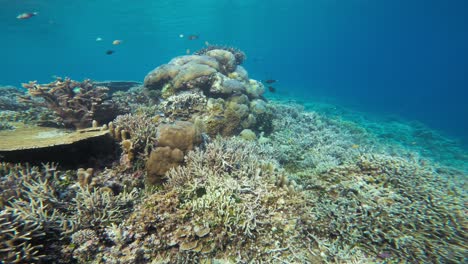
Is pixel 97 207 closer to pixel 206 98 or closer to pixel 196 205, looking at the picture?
pixel 196 205

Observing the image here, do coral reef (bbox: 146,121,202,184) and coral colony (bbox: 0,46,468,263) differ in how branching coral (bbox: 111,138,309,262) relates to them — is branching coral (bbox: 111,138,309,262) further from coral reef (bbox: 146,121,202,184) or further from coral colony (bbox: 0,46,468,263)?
coral reef (bbox: 146,121,202,184)

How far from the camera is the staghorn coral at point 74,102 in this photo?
6.01m

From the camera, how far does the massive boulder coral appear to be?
7.98m

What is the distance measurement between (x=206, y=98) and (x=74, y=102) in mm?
4610

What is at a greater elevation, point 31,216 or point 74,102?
point 74,102

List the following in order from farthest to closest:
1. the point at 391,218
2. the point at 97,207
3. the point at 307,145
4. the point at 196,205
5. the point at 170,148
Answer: the point at 307,145 → the point at 170,148 → the point at 391,218 → the point at 196,205 → the point at 97,207

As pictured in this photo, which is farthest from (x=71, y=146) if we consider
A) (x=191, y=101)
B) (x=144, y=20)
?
(x=144, y=20)

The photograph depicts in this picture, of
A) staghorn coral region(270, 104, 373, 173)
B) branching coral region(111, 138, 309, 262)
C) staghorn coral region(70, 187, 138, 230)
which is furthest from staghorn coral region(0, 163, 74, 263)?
staghorn coral region(270, 104, 373, 173)

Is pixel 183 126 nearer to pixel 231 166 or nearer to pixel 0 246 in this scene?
pixel 231 166

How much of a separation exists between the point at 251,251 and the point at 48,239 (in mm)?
3008

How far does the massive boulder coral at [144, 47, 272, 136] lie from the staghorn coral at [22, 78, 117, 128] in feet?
6.78

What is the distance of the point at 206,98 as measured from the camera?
901 centimetres

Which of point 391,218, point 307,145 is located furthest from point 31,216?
Result: point 307,145

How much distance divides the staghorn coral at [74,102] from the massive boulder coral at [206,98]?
2.07 m
